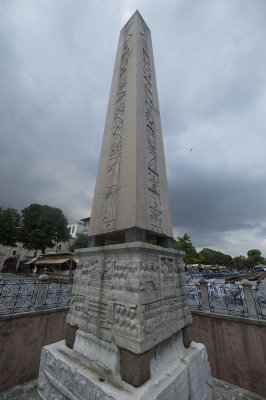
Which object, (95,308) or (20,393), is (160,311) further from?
(20,393)

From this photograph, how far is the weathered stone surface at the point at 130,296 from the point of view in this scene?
1.79 meters

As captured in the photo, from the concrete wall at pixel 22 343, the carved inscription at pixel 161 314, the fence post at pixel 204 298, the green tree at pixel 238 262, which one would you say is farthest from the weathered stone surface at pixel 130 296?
the green tree at pixel 238 262

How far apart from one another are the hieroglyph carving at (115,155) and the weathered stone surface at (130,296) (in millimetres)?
512

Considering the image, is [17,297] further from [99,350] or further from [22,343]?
[99,350]

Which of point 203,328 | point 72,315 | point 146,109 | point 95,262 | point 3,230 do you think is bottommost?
point 203,328

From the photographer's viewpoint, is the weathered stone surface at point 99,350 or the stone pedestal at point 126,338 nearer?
the stone pedestal at point 126,338

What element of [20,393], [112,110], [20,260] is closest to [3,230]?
[20,260]

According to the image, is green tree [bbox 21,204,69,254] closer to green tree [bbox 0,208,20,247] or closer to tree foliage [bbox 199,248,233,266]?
green tree [bbox 0,208,20,247]

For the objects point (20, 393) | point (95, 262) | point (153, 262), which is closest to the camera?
point (153, 262)

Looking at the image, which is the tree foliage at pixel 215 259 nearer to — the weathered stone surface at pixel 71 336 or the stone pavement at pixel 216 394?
the stone pavement at pixel 216 394

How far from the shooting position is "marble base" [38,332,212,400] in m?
1.60

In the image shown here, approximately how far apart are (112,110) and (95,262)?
306 centimetres

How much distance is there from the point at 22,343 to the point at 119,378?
416 centimetres

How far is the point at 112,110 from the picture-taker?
364 centimetres
